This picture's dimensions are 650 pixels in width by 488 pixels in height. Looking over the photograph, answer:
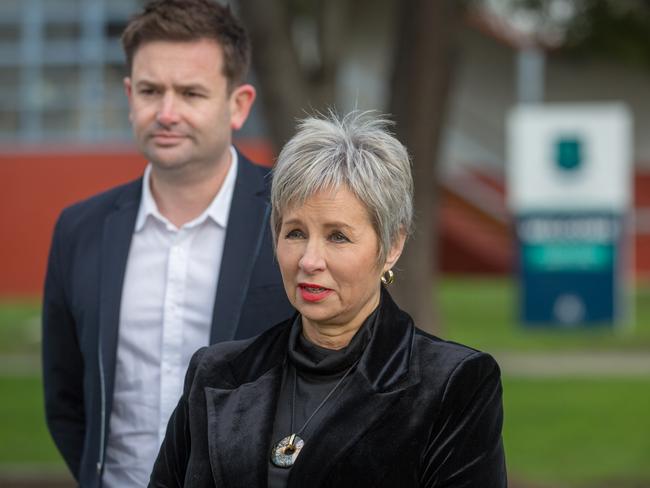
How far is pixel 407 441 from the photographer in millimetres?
2615

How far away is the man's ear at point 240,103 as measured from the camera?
3604 millimetres

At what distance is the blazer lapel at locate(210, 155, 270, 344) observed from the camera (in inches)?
134

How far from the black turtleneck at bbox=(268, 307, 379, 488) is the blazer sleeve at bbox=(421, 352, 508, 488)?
20 cm

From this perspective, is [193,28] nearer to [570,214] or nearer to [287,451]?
[287,451]

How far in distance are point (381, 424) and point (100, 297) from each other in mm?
1109

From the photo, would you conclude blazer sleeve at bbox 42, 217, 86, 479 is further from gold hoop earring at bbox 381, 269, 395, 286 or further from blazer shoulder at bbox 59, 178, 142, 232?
gold hoop earring at bbox 381, 269, 395, 286

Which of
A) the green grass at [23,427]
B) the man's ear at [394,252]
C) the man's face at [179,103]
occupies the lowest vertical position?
the green grass at [23,427]

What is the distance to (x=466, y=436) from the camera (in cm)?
262

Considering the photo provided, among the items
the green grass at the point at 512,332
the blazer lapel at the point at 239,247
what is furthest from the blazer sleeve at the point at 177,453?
the green grass at the point at 512,332

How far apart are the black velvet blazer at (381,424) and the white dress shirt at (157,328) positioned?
67 cm

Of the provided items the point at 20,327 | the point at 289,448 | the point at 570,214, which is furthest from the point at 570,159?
the point at 289,448

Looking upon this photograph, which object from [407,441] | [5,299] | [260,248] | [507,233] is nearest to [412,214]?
[407,441]

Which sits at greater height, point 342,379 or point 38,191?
point 38,191

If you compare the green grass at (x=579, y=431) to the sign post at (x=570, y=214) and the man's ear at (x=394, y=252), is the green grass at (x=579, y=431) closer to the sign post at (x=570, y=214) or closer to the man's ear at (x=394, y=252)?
the sign post at (x=570, y=214)
